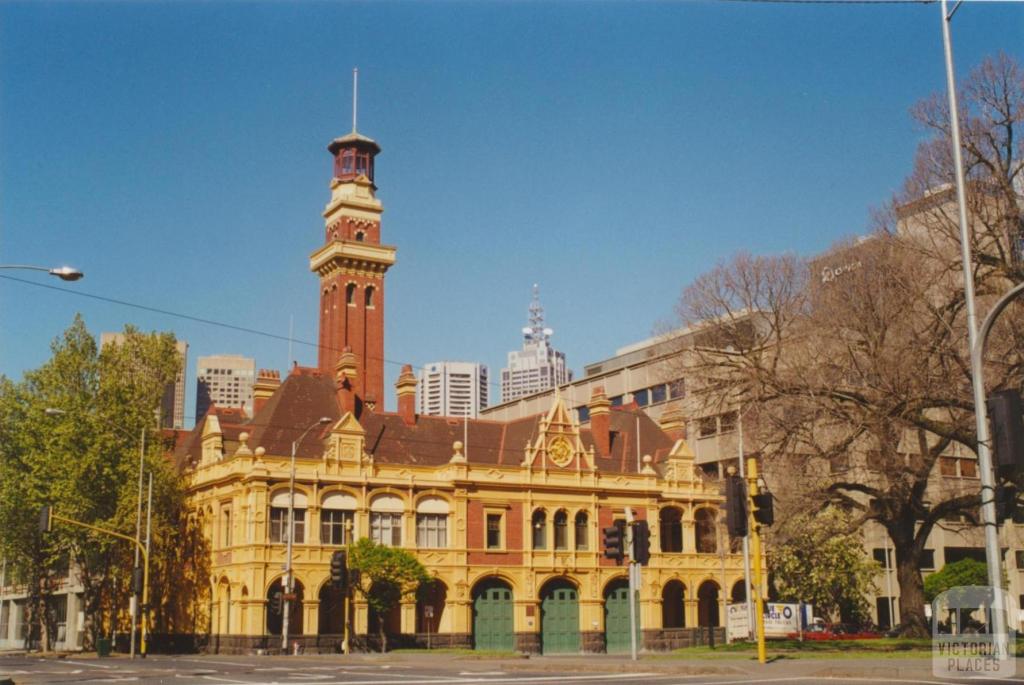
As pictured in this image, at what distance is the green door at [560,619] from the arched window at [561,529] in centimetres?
211

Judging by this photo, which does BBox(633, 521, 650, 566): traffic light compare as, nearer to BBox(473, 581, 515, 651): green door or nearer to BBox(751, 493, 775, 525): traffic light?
BBox(751, 493, 775, 525): traffic light

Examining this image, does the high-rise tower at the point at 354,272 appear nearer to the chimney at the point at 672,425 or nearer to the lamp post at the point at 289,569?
the lamp post at the point at 289,569

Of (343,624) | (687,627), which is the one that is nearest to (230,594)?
(343,624)

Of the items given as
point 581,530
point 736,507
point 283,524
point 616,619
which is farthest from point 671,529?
point 736,507

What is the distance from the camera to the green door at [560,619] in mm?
58625

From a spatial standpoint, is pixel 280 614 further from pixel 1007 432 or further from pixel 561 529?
pixel 1007 432

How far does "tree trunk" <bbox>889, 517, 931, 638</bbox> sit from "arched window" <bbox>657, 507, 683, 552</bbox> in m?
24.6

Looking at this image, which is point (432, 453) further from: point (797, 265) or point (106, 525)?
point (797, 265)

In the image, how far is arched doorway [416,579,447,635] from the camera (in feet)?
182

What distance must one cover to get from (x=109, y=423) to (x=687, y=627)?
3337cm

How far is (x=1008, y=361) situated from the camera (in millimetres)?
32500

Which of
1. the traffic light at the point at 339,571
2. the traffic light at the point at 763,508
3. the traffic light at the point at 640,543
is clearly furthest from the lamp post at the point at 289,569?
the traffic light at the point at 763,508

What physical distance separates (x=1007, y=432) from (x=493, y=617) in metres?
44.3

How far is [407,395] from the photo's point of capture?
62.4 metres
